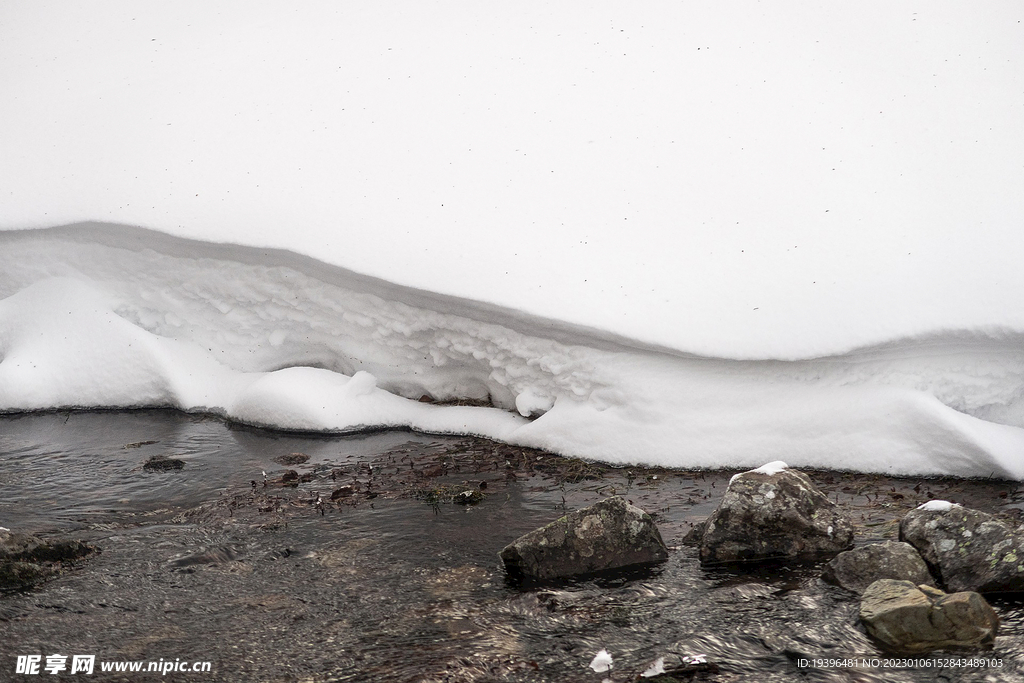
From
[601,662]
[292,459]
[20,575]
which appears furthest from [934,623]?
[292,459]

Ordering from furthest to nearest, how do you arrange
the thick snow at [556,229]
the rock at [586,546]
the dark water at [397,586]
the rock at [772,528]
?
the thick snow at [556,229]
the rock at [772,528]
the rock at [586,546]
the dark water at [397,586]

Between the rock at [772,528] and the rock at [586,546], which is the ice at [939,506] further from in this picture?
the rock at [586,546]

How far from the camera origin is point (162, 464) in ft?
25.4

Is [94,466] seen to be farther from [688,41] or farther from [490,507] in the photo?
[688,41]

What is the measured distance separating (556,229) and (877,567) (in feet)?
17.0

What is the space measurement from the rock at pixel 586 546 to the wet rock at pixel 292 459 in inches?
128

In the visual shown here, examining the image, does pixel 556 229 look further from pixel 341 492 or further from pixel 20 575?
pixel 20 575

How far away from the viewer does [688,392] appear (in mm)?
7820

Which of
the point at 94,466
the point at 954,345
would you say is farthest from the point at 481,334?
the point at 954,345

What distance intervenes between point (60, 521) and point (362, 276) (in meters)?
3.96

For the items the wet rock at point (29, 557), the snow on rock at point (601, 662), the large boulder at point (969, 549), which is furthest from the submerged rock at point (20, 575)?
the large boulder at point (969, 549)

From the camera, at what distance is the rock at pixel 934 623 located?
165 inches

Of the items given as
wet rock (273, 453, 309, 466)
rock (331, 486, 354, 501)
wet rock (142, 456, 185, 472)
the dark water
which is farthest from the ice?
wet rock (142, 456, 185, 472)

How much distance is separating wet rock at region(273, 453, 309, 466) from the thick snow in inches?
36.2
